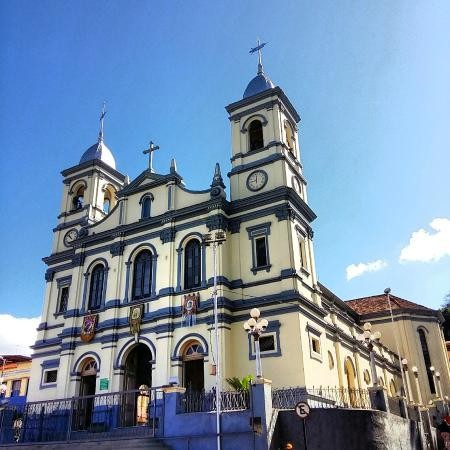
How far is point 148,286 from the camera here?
28.1m

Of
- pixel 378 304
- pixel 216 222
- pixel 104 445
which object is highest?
pixel 378 304

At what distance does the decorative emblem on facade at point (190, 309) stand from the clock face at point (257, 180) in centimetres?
669

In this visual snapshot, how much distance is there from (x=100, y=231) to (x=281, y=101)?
13.7 m

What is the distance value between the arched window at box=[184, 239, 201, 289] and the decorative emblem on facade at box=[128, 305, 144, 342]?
2.90 metres

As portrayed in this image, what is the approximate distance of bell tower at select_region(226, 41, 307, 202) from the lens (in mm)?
27609

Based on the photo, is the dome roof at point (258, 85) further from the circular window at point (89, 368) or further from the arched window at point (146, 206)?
the circular window at point (89, 368)

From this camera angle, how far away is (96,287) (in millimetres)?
30125

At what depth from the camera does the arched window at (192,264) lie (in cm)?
2664

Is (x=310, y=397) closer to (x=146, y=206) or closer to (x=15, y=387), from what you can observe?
(x=146, y=206)

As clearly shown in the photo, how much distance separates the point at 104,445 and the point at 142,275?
12025 mm

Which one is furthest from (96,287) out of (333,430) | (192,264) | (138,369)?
(333,430)

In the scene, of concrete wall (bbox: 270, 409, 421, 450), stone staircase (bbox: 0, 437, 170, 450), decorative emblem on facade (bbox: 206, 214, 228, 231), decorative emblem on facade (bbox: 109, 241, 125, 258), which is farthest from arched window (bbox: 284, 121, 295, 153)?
stone staircase (bbox: 0, 437, 170, 450)

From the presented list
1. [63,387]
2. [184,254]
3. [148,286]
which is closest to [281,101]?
[184,254]

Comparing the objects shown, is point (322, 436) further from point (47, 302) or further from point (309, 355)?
point (47, 302)
